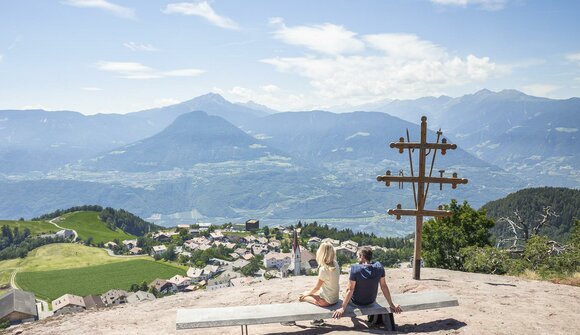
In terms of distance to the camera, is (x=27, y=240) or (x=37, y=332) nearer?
(x=37, y=332)

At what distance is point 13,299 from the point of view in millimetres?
69375

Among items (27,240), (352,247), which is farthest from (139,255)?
(352,247)

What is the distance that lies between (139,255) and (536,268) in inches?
5342

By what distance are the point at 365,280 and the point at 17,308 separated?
247 ft

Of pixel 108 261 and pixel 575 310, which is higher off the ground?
pixel 575 310

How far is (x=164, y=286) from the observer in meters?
100

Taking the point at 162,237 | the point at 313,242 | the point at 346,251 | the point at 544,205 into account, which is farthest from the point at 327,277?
the point at 162,237

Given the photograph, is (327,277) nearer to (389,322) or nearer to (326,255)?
(326,255)

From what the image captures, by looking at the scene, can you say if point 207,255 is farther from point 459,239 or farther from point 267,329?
point 267,329

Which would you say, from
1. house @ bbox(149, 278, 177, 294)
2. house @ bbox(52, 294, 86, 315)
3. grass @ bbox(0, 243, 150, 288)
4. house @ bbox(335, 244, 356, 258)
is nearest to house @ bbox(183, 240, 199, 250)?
grass @ bbox(0, 243, 150, 288)

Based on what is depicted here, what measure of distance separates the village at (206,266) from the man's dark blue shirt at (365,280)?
43.4 metres

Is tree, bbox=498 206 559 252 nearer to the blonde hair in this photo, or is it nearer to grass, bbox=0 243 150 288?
the blonde hair

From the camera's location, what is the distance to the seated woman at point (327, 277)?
9336 mm

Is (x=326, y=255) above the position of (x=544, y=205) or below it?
above
